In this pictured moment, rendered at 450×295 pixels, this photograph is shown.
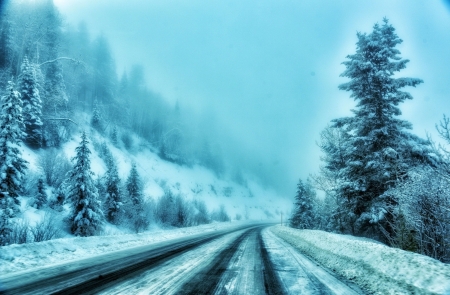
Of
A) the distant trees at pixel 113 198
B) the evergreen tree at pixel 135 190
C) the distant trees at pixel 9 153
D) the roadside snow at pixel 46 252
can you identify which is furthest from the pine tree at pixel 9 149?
the evergreen tree at pixel 135 190

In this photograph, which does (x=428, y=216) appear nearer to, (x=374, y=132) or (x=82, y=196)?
(x=374, y=132)

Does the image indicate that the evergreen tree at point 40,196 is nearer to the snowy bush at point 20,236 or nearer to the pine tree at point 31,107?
the pine tree at point 31,107

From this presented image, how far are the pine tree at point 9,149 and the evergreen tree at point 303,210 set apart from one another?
31.4 metres

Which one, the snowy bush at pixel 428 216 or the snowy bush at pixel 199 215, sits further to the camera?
the snowy bush at pixel 199 215

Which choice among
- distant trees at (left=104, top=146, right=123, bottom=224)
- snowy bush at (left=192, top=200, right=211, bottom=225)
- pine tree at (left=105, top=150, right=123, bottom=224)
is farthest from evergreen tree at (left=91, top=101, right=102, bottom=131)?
pine tree at (left=105, top=150, right=123, bottom=224)

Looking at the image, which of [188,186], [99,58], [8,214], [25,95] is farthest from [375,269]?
[99,58]

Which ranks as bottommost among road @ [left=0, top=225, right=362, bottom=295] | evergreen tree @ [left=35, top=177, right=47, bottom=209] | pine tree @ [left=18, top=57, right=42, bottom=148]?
road @ [left=0, top=225, right=362, bottom=295]

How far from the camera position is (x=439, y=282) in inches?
145

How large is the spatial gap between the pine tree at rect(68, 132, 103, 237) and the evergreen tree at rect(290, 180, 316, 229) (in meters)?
25.8

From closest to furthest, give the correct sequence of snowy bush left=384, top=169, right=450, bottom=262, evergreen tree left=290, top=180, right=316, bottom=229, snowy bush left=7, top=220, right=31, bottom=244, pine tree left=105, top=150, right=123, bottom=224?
snowy bush left=384, top=169, right=450, bottom=262 → snowy bush left=7, top=220, right=31, bottom=244 → pine tree left=105, top=150, right=123, bottom=224 → evergreen tree left=290, top=180, right=316, bottom=229

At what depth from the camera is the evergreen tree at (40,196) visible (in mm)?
23675

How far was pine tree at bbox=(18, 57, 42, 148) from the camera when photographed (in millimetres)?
30172

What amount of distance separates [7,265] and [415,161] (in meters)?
16.5

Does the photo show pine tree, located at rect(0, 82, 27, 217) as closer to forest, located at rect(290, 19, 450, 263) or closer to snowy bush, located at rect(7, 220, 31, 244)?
snowy bush, located at rect(7, 220, 31, 244)
